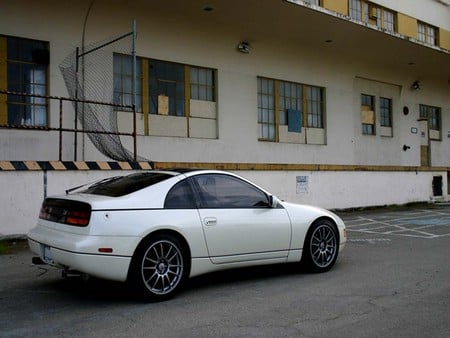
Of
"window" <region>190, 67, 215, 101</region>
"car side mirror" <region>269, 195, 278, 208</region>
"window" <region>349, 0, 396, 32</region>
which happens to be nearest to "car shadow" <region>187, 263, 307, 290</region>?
"car side mirror" <region>269, 195, 278, 208</region>

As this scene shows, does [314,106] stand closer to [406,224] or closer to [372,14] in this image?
[372,14]

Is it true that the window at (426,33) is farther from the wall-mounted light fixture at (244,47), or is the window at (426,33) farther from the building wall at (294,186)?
the wall-mounted light fixture at (244,47)

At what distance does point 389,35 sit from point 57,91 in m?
12.5

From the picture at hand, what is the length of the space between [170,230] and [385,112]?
20475 mm

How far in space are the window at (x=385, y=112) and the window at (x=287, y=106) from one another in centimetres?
438

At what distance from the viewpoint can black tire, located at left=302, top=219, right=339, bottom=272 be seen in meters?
7.36

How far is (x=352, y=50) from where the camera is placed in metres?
21.2

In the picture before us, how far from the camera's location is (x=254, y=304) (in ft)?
19.1

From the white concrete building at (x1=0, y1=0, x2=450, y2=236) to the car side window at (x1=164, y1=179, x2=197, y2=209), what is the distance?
5.01 metres

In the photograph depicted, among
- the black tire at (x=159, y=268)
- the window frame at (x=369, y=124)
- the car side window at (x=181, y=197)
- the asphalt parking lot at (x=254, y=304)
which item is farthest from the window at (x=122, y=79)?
the window frame at (x=369, y=124)

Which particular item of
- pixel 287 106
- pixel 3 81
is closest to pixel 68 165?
pixel 3 81

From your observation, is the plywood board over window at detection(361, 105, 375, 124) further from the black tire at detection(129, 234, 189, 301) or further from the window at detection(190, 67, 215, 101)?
the black tire at detection(129, 234, 189, 301)

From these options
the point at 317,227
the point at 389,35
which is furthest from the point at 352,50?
the point at 317,227

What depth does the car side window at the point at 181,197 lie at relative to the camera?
6203 millimetres
